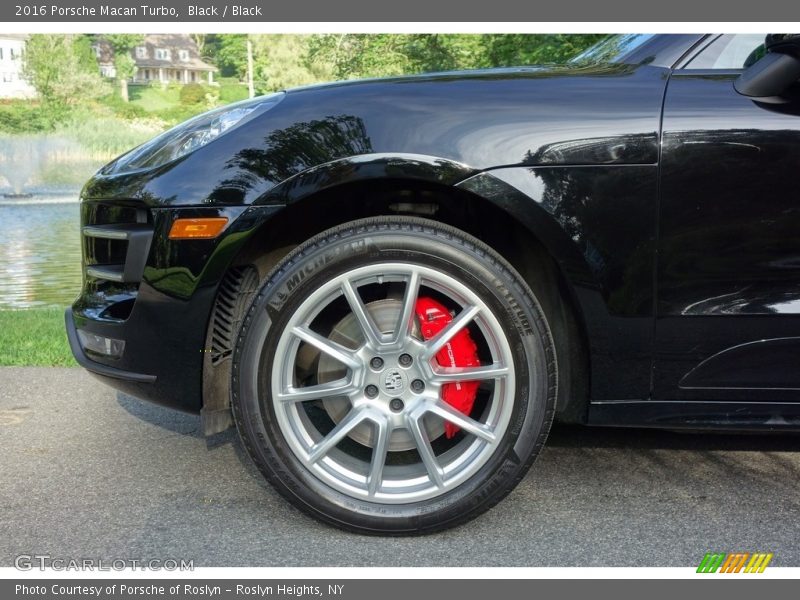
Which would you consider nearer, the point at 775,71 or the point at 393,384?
the point at 775,71

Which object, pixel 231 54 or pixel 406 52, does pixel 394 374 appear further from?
pixel 231 54

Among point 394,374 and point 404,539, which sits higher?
point 394,374

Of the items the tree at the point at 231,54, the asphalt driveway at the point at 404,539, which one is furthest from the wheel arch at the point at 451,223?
the tree at the point at 231,54

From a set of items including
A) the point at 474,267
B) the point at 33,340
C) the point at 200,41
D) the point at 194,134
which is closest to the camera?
the point at 474,267

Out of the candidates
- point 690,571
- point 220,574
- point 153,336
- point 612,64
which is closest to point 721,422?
point 690,571

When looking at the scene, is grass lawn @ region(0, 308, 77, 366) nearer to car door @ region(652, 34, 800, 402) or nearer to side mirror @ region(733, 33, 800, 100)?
car door @ region(652, 34, 800, 402)

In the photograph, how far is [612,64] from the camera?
101 inches

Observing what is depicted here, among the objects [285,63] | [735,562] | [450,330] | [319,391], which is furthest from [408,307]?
[285,63]

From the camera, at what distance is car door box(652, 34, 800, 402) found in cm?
Result: 221

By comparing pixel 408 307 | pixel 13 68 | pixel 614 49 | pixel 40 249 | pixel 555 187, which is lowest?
pixel 40 249

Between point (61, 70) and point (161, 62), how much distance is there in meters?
1.00

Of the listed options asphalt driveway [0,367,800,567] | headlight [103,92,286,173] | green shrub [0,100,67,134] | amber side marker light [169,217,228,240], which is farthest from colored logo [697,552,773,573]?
green shrub [0,100,67,134]

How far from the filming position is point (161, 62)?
790cm

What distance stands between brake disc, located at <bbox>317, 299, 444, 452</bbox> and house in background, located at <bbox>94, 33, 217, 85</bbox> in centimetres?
585
